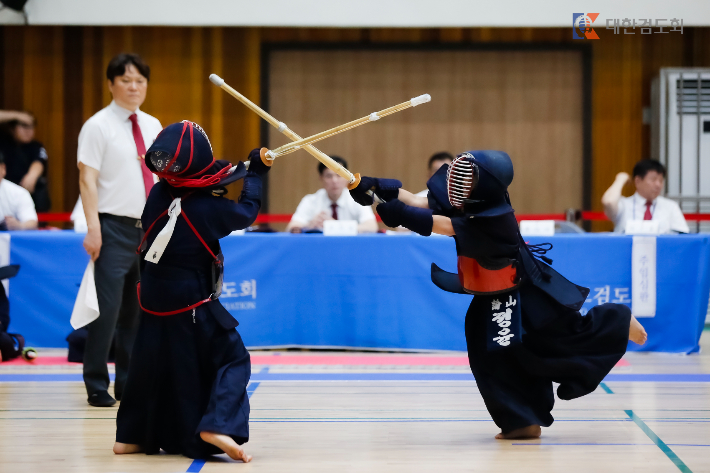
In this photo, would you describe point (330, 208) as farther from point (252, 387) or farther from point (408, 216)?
point (408, 216)

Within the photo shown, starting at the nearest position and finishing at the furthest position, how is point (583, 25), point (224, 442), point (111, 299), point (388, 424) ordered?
1. point (224, 442)
2. point (388, 424)
3. point (111, 299)
4. point (583, 25)

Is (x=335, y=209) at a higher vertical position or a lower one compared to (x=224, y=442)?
higher

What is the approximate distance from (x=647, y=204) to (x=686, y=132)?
203 cm

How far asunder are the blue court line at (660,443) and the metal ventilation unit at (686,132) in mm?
4576

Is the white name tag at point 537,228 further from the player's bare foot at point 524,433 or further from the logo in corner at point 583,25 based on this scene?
the logo in corner at point 583,25

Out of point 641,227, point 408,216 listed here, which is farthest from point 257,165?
point 641,227

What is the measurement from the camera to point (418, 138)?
7789mm

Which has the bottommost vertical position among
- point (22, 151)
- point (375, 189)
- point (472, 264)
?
point (472, 264)

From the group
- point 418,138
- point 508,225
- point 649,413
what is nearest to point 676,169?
point 418,138

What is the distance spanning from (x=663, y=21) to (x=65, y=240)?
5793 mm

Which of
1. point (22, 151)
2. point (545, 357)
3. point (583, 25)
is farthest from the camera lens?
point (583, 25)

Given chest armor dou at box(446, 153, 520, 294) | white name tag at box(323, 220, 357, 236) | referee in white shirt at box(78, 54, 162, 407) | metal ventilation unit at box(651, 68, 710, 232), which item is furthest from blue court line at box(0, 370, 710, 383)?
metal ventilation unit at box(651, 68, 710, 232)

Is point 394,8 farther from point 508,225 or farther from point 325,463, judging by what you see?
point 325,463

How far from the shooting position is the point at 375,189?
280 centimetres
